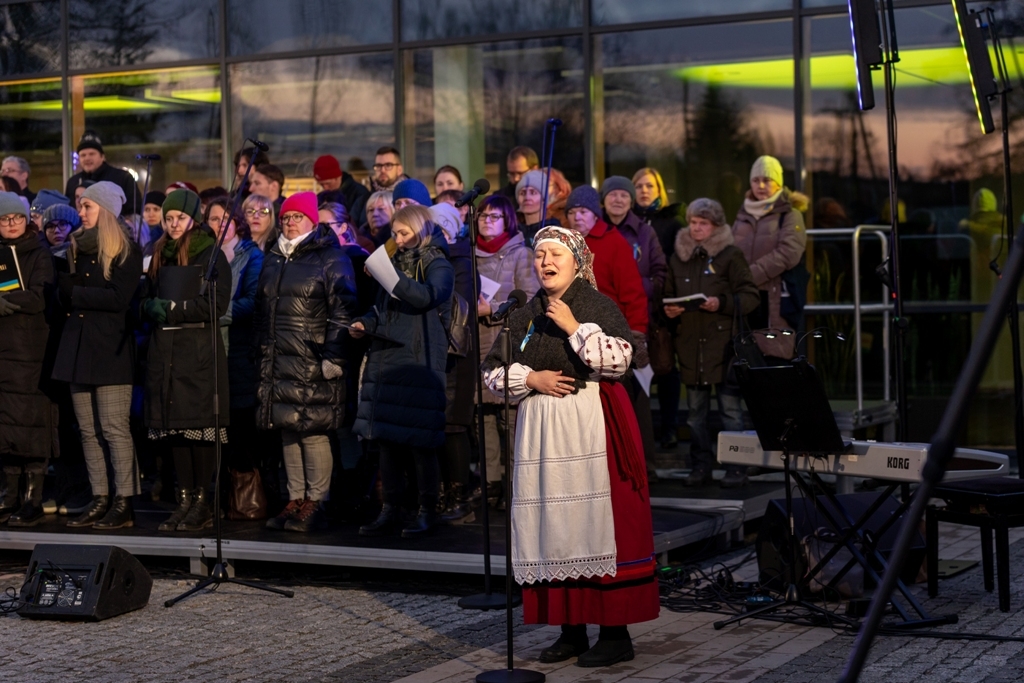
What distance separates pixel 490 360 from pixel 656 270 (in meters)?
3.81

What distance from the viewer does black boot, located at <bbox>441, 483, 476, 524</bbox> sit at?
342 inches

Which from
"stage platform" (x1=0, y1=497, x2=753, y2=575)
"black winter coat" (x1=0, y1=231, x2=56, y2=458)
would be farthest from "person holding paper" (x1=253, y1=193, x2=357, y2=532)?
"black winter coat" (x1=0, y1=231, x2=56, y2=458)

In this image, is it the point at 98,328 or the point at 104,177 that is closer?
the point at 98,328

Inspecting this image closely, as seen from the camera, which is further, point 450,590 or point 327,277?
point 327,277

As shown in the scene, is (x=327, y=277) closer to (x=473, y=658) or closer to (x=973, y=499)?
(x=473, y=658)

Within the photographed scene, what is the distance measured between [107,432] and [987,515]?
5.27 metres

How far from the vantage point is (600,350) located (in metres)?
5.97

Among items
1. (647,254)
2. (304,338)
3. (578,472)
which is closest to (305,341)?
(304,338)

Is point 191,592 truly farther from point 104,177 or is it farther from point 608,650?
point 104,177

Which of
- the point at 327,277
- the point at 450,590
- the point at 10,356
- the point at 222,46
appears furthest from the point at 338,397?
the point at 222,46

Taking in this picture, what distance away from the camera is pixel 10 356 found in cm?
924

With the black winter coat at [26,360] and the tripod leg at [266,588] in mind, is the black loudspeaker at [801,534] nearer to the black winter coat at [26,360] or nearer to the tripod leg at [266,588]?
the tripod leg at [266,588]

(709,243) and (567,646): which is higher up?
(709,243)

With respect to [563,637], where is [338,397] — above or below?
above
